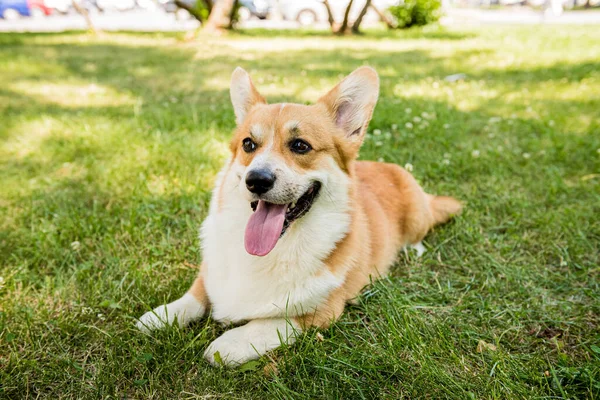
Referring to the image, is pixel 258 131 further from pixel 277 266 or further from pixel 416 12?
pixel 416 12

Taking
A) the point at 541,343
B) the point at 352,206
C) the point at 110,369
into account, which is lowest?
the point at 541,343

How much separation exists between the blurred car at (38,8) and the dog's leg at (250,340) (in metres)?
31.7

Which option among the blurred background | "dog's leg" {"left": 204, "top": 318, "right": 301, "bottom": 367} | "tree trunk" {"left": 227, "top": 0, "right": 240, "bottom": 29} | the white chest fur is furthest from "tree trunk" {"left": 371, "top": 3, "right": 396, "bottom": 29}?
"dog's leg" {"left": 204, "top": 318, "right": 301, "bottom": 367}

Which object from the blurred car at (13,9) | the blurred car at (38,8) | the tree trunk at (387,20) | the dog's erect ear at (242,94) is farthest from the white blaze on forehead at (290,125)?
the blurred car at (38,8)

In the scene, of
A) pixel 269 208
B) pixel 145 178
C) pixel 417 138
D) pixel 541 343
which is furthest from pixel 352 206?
pixel 417 138

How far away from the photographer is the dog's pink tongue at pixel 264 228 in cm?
195

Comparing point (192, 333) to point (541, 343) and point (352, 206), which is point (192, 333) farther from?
point (541, 343)

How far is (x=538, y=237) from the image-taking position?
2.87m

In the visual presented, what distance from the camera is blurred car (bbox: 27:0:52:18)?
2592 centimetres

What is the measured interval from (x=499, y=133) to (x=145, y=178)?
3744 millimetres

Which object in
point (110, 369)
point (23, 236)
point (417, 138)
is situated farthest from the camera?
point (417, 138)

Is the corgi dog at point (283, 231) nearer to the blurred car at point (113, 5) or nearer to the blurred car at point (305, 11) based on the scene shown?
the blurred car at point (305, 11)

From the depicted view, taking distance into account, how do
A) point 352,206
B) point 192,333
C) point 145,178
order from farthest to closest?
point 145,178 < point 352,206 < point 192,333

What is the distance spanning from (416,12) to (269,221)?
15.0 metres
